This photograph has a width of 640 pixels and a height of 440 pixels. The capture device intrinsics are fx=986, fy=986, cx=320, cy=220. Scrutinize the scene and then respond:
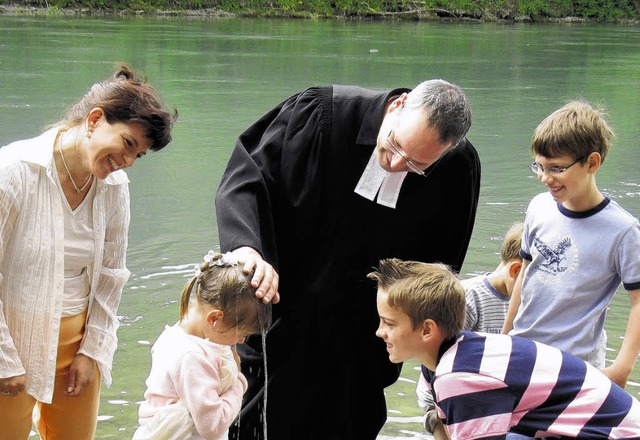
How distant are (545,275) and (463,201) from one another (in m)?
0.38

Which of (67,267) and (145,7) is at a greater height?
(67,267)

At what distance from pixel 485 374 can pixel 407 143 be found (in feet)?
2.26

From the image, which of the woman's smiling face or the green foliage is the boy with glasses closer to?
the woman's smiling face

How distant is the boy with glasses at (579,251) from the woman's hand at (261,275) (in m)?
1.05

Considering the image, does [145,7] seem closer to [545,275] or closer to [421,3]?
[421,3]

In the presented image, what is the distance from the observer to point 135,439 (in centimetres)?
289

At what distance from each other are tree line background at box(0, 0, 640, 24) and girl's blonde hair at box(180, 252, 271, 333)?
1379 inches

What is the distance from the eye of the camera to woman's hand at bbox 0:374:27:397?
9.56 feet

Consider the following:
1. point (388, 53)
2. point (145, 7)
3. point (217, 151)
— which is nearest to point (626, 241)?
point (217, 151)

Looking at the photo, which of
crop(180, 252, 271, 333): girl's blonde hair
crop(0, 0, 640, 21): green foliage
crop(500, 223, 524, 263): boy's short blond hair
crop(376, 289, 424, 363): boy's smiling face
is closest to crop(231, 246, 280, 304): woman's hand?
crop(180, 252, 271, 333): girl's blonde hair

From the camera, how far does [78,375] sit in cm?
317

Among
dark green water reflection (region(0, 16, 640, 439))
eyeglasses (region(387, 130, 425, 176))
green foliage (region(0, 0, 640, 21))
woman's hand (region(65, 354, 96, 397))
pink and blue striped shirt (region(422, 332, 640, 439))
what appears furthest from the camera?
green foliage (region(0, 0, 640, 21))

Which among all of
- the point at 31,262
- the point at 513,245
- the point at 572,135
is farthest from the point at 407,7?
the point at 31,262

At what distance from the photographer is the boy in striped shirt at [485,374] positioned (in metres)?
2.61
